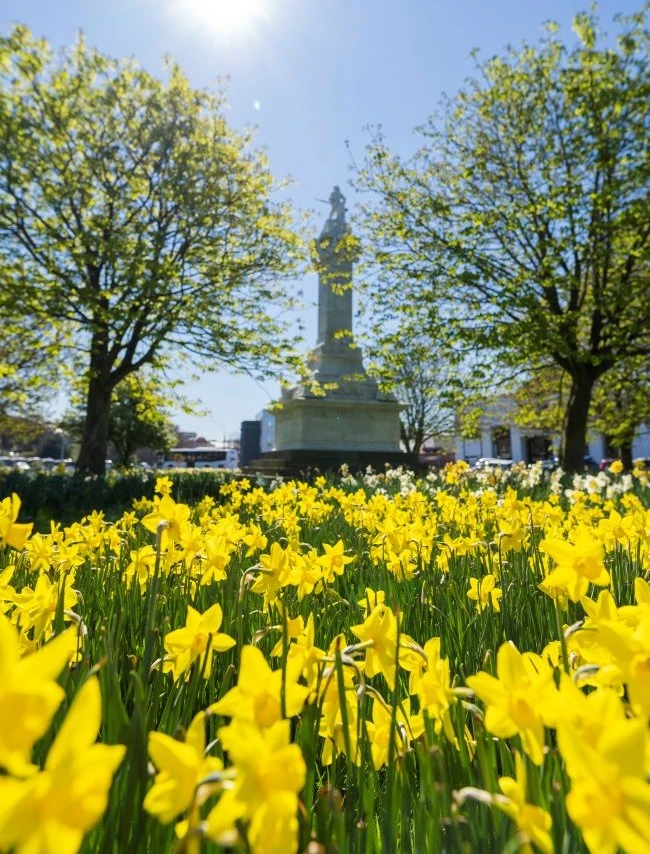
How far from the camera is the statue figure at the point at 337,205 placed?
1741 centimetres

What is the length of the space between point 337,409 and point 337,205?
706 centimetres

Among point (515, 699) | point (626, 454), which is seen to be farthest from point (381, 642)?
point (626, 454)

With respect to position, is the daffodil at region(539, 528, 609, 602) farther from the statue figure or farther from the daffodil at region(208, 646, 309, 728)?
the statue figure

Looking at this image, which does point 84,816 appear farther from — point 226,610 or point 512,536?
point 512,536

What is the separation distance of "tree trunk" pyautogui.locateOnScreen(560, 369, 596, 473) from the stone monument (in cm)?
407

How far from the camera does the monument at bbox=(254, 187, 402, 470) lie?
14.0 metres

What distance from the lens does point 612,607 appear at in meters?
0.94


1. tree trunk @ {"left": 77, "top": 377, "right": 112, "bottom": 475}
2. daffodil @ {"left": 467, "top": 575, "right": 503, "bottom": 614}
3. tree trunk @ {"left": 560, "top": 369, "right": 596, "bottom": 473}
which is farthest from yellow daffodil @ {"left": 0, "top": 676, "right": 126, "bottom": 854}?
tree trunk @ {"left": 77, "top": 377, "right": 112, "bottom": 475}

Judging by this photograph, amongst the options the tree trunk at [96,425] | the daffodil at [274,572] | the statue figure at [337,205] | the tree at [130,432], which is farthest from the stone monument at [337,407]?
the tree at [130,432]

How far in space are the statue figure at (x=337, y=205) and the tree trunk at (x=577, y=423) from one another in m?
8.71

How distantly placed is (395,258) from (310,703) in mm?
12842

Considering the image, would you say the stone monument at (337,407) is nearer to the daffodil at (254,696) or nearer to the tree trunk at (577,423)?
the tree trunk at (577,423)

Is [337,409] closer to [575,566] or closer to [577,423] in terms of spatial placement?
[577,423]

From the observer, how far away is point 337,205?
57.8 feet
